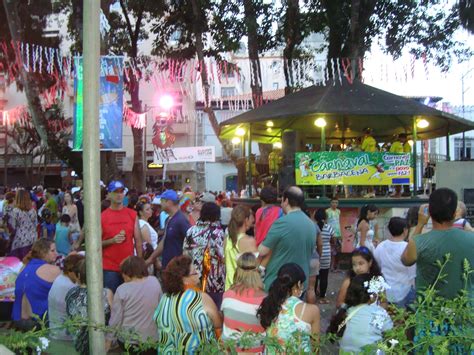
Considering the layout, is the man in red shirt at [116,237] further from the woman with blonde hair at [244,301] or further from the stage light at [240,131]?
the stage light at [240,131]

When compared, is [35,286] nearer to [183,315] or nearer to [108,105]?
[183,315]

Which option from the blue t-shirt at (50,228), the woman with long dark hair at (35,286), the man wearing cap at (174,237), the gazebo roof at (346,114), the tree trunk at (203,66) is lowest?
the blue t-shirt at (50,228)

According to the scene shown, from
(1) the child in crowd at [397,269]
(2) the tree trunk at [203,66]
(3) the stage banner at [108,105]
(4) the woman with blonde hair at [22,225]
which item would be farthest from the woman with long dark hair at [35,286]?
(2) the tree trunk at [203,66]

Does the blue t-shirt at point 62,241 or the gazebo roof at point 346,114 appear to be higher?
the gazebo roof at point 346,114

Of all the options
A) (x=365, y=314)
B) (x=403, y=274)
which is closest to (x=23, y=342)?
(x=365, y=314)

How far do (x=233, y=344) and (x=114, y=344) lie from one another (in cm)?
285

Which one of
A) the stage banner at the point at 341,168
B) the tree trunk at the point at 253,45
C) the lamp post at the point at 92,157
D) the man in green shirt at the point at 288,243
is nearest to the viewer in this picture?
the lamp post at the point at 92,157

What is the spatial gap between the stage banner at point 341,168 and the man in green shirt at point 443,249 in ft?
30.1

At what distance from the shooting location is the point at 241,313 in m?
3.67

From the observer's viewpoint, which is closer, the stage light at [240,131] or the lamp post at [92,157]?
the lamp post at [92,157]

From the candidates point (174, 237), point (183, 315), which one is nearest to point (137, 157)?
point (174, 237)

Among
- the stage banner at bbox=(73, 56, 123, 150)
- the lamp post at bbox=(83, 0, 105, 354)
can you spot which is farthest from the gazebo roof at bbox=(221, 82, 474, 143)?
the lamp post at bbox=(83, 0, 105, 354)

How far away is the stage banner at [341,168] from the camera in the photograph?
1282 centimetres

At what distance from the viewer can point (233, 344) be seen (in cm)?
273
